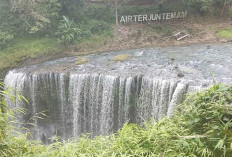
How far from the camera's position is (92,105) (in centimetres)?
1219

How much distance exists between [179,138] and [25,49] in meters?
14.3

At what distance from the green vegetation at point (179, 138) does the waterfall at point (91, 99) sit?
658 cm

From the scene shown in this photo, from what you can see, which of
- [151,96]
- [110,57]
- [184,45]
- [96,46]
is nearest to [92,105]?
[151,96]

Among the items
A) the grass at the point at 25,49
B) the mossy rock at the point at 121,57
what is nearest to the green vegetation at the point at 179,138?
the mossy rock at the point at 121,57

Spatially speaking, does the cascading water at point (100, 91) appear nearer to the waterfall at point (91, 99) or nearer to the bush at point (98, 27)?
the waterfall at point (91, 99)

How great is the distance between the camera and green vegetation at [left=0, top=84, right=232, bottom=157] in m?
3.18

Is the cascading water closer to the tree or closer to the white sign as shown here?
the tree

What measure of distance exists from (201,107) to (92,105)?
29.6 ft

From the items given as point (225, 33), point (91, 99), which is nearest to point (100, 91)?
point (91, 99)

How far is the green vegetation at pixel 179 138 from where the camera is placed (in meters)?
3.18

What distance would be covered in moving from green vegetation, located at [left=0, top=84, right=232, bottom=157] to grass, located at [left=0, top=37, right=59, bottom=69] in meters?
11.9

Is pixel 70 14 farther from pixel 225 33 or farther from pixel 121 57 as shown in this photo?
pixel 225 33

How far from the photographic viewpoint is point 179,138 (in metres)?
3.54

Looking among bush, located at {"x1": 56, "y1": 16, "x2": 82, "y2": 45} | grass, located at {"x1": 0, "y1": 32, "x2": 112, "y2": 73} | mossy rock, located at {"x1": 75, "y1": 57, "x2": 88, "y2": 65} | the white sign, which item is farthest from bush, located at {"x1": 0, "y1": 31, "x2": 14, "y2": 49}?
the white sign
